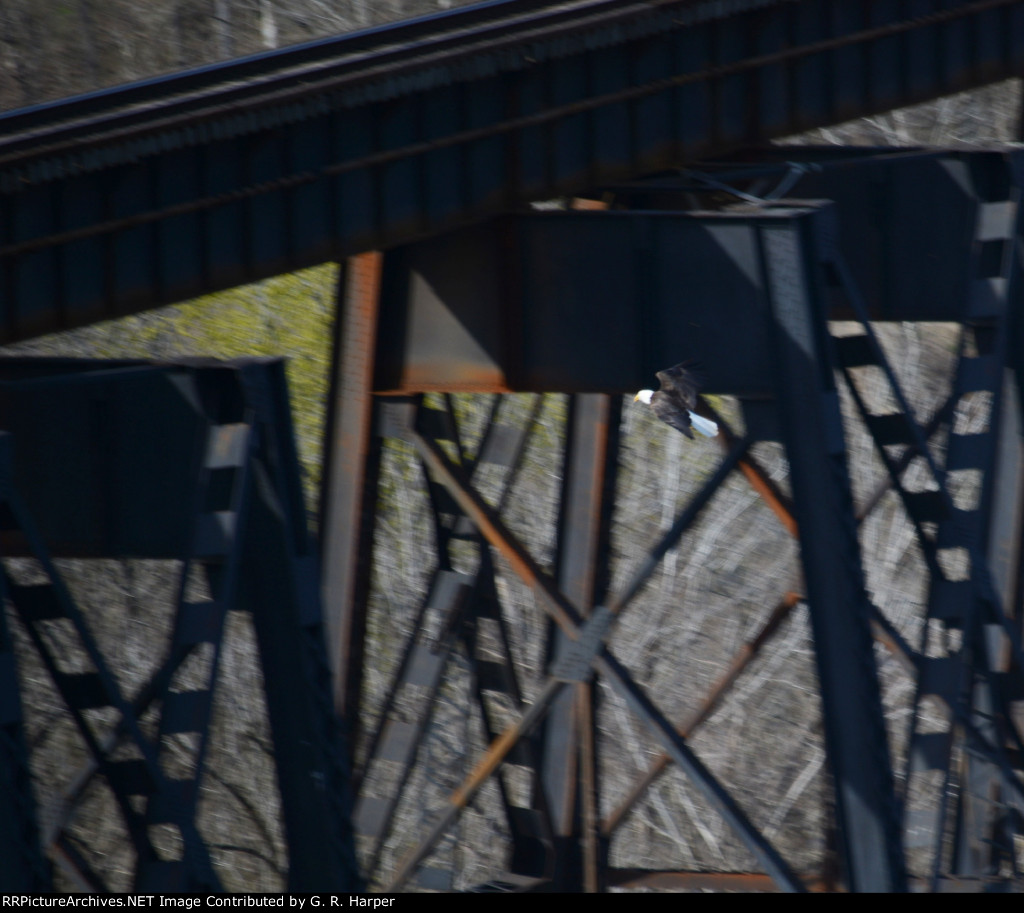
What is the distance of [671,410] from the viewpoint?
683 cm

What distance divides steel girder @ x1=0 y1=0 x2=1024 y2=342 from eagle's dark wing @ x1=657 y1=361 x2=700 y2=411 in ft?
4.46

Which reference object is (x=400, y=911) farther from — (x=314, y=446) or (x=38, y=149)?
(x=314, y=446)

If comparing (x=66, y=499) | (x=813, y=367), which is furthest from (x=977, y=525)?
(x=66, y=499)

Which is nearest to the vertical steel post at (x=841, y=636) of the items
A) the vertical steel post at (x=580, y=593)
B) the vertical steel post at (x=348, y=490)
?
the vertical steel post at (x=580, y=593)

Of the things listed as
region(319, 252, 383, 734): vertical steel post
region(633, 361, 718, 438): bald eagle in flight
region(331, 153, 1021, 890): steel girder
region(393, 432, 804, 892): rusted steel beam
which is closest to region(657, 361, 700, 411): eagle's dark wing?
region(633, 361, 718, 438): bald eagle in flight

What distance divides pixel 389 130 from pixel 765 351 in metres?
2.31

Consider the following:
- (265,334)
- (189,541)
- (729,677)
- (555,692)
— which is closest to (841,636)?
(555,692)

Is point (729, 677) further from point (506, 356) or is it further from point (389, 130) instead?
point (389, 130)

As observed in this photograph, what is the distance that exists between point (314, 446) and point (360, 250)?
11.6 meters

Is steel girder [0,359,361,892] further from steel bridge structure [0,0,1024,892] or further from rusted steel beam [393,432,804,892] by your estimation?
rusted steel beam [393,432,804,892]

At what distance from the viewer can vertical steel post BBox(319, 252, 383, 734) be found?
7.96 metres

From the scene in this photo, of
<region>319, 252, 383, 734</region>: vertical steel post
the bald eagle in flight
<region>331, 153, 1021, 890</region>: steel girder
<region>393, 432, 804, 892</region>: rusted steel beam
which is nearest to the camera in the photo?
the bald eagle in flight

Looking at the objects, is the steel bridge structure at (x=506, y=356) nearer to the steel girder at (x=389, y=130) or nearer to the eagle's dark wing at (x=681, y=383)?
the steel girder at (x=389, y=130)

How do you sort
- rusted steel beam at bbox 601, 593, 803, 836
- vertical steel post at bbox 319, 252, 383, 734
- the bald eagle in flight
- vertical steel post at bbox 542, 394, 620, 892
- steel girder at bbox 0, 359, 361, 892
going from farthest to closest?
rusted steel beam at bbox 601, 593, 803, 836, vertical steel post at bbox 542, 394, 620, 892, vertical steel post at bbox 319, 252, 383, 734, the bald eagle in flight, steel girder at bbox 0, 359, 361, 892
